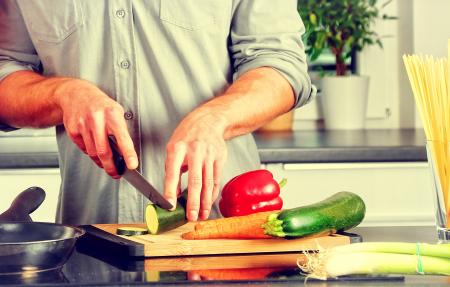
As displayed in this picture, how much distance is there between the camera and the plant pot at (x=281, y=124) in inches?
121

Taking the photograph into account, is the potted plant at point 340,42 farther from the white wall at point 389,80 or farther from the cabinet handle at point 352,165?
the cabinet handle at point 352,165

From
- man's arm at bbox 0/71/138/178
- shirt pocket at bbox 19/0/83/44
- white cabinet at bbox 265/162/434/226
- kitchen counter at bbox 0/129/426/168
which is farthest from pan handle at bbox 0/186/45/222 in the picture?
white cabinet at bbox 265/162/434/226

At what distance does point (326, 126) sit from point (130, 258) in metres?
1.90

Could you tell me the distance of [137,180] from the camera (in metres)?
1.39

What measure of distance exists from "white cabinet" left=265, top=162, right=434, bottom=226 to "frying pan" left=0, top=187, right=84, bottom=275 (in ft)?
4.19

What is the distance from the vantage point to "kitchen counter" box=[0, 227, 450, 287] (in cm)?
115

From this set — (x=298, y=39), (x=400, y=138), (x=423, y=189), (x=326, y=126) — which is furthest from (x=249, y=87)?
(x=326, y=126)

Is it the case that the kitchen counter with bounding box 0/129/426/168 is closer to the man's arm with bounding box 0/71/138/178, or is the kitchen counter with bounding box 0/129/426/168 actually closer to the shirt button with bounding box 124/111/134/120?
the man's arm with bounding box 0/71/138/178

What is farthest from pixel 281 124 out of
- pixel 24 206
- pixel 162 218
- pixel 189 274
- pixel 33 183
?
pixel 189 274

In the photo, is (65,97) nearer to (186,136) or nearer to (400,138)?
(186,136)

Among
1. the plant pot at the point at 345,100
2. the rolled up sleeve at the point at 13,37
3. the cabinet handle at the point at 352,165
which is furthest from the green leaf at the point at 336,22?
the rolled up sleeve at the point at 13,37

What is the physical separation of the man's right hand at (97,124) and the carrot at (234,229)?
0.13 meters

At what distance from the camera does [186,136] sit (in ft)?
4.66

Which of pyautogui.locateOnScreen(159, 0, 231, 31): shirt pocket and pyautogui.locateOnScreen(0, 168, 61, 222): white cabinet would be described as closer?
pyautogui.locateOnScreen(159, 0, 231, 31): shirt pocket
